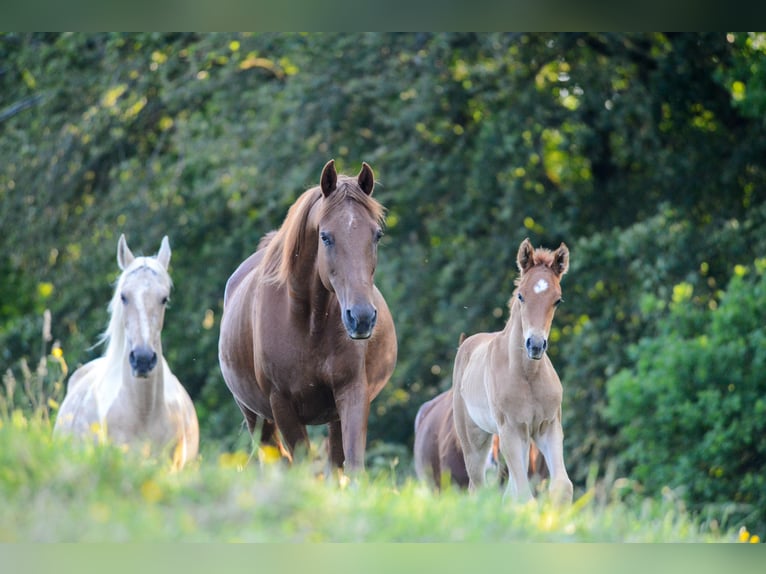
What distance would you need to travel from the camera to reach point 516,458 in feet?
22.6

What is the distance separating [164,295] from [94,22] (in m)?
1.56

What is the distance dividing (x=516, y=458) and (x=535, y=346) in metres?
0.70

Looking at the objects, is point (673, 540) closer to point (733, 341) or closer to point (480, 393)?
point (480, 393)

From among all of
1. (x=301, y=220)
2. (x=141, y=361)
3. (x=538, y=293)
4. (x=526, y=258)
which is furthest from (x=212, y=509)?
(x=526, y=258)

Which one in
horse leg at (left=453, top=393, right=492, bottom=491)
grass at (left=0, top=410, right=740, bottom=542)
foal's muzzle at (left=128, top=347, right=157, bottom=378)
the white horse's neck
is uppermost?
foal's muzzle at (left=128, top=347, right=157, bottom=378)

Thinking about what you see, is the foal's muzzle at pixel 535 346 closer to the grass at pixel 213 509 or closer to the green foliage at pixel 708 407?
the grass at pixel 213 509

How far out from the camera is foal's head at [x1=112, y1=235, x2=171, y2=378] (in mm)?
6125

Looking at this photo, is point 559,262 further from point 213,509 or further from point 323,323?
point 213,509

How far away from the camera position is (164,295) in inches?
250

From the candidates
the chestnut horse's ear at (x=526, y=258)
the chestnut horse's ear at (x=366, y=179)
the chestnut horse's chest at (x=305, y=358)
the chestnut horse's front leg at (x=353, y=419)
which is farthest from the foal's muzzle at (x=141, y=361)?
the chestnut horse's ear at (x=526, y=258)

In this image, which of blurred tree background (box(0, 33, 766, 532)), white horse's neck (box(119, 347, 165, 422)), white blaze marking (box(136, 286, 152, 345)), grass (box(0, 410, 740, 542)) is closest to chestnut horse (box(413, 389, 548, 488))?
white horse's neck (box(119, 347, 165, 422))

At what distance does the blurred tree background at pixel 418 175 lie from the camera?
51.1 ft

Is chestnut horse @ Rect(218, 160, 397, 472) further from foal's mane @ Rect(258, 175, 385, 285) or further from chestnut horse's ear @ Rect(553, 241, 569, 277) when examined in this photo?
chestnut horse's ear @ Rect(553, 241, 569, 277)

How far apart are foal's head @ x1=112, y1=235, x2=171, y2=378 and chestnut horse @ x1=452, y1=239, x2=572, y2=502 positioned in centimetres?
205
